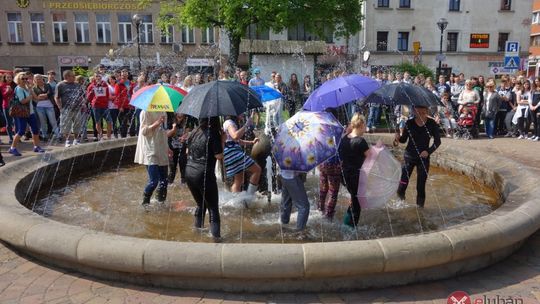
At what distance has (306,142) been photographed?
5547 mm

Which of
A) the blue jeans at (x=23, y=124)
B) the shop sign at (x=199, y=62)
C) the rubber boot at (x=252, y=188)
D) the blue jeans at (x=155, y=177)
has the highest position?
the shop sign at (x=199, y=62)

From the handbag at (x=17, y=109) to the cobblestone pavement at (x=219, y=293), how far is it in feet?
23.8

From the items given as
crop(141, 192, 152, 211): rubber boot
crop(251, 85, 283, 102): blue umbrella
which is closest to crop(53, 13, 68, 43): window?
crop(141, 192, 152, 211): rubber boot

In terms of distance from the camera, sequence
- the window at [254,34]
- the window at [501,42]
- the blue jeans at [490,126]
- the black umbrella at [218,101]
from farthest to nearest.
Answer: the window at [501,42] < the window at [254,34] < the blue jeans at [490,126] < the black umbrella at [218,101]

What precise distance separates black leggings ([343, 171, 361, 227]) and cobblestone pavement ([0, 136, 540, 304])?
159 centimetres

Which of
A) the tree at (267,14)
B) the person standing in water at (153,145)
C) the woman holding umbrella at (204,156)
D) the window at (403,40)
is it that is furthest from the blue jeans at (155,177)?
the window at (403,40)

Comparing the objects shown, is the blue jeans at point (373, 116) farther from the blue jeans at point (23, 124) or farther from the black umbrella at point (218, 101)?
the black umbrella at point (218, 101)

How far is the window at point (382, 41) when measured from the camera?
45.5m

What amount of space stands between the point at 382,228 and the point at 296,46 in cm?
1501

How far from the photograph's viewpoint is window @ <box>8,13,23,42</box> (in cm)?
3903

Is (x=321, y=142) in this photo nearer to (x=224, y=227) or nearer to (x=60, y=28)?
(x=224, y=227)

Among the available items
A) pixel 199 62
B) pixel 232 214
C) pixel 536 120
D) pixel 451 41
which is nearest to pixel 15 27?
pixel 199 62

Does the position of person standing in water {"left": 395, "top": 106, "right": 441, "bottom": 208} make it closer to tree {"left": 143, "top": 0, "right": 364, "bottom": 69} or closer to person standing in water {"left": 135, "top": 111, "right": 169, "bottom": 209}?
person standing in water {"left": 135, "top": 111, "right": 169, "bottom": 209}

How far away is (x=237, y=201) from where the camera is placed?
7277 mm
